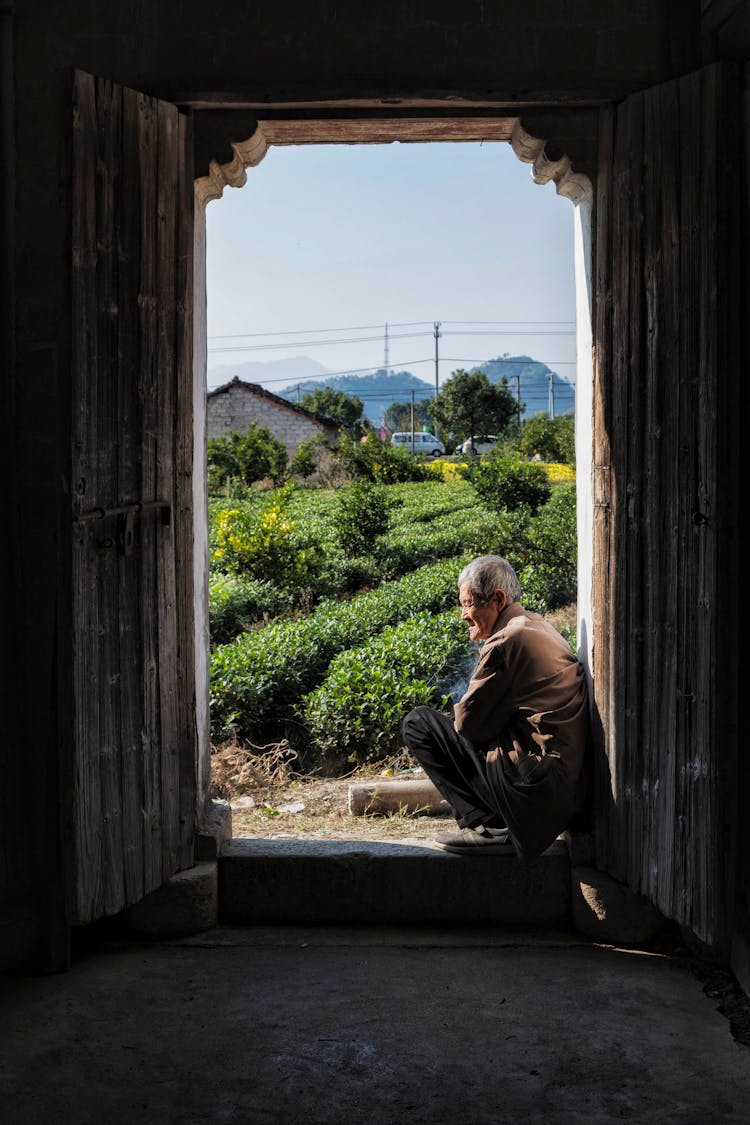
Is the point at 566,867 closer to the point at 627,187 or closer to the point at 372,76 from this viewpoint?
the point at 627,187

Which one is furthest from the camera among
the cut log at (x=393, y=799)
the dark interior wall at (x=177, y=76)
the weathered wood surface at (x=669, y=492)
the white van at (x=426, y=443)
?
the white van at (x=426, y=443)

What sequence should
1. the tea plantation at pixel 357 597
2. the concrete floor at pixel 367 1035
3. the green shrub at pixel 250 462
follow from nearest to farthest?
the concrete floor at pixel 367 1035, the tea plantation at pixel 357 597, the green shrub at pixel 250 462

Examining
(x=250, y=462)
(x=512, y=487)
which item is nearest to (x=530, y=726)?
(x=512, y=487)

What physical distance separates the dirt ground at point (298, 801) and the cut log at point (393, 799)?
0.03 metres

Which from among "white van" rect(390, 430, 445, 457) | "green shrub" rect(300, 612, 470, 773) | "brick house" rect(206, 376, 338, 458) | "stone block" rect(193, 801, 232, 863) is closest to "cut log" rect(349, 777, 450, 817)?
"green shrub" rect(300, 612, 470, 773)

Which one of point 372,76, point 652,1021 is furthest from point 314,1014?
point 372,76

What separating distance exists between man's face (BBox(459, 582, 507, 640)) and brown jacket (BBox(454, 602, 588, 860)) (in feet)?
0.51

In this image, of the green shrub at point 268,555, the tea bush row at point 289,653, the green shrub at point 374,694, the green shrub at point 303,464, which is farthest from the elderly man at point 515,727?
the green shrub at point 303,464

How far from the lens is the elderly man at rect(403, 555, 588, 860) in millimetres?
4375

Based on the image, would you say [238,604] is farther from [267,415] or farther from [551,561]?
[267,415]

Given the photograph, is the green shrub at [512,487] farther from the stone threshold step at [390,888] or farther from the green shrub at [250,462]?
the stone threshold step at [390,888]

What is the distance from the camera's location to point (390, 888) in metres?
4.54

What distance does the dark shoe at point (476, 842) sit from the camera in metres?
4.53

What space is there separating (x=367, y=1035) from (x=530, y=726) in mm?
1432
